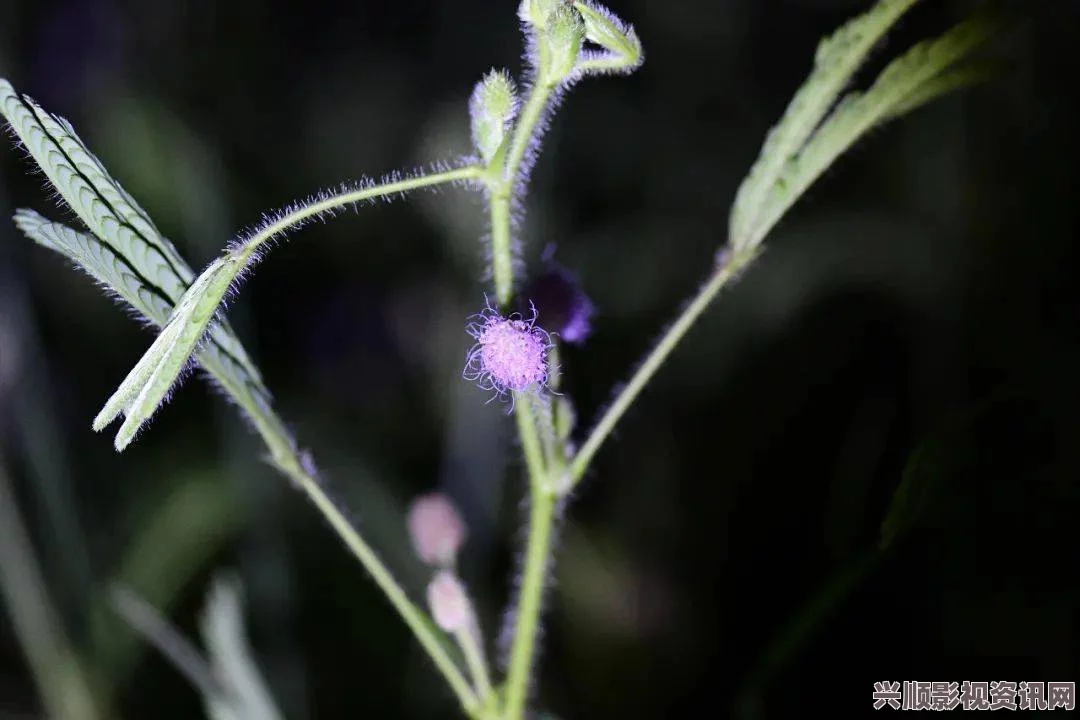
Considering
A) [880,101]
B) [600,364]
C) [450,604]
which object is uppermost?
[600,364]

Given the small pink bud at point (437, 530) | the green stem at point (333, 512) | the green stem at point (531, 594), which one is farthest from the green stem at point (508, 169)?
the small pink bud at point (437, 530)

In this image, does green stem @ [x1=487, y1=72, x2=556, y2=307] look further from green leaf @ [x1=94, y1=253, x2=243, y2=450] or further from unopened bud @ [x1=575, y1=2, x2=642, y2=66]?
green leaf @ [x1=94, y1=253, x2=243, y2=450]

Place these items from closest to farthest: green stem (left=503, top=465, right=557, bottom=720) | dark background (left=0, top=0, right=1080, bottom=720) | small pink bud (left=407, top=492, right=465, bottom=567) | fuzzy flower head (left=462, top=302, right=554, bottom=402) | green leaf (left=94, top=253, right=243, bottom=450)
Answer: green leaf (left=94, top=253, right=243, bottom=450)
fuzzy flower head (left=462, top=302, right=554, bottom=402)
green stem (left=503, top=465, right=557, bottom=720)
small pink bud (left=407, top=492, right=465, bottom=567)
dark background (left=0, top=0, right=1080, bottom=720)

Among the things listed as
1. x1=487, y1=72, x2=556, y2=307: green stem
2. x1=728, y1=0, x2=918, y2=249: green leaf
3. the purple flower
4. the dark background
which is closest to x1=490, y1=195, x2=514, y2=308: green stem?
x1=487, y1=72, x2=556, y2=307: green stem

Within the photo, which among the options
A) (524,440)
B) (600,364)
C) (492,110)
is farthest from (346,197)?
(600,364)

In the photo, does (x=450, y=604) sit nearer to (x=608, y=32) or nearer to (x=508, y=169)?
(x=508, y=169)

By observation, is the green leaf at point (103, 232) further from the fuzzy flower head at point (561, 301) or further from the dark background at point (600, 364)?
the dark background at point (600, 364)
